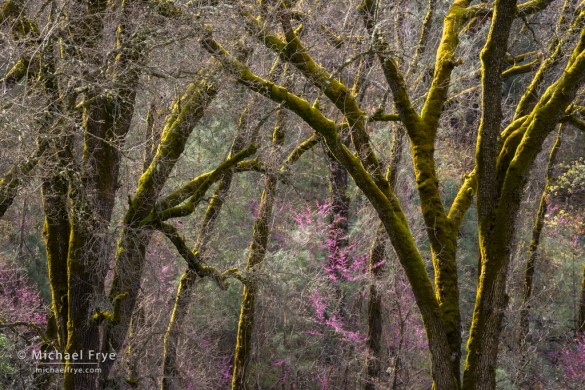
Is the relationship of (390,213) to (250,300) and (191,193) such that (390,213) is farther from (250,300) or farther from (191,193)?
(250,300)

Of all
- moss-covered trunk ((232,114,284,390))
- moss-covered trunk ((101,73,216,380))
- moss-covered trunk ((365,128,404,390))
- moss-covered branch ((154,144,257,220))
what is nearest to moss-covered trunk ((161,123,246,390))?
moss-covered trunk ((232,114,284,390))

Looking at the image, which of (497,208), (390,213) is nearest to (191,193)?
(390,213)

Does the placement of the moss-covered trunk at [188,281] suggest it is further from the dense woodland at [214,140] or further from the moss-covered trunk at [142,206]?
the moss-covered trunk at [142,206]

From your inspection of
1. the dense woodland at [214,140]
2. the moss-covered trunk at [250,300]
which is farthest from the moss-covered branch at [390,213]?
the moss-covered trunk at [250,300]

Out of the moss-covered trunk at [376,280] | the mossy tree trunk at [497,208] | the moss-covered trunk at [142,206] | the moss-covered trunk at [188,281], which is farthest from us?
the moss-covered trunk at [376,280]

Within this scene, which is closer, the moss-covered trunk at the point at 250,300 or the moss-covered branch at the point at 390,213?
the moss-covered branch at the point at 390,213

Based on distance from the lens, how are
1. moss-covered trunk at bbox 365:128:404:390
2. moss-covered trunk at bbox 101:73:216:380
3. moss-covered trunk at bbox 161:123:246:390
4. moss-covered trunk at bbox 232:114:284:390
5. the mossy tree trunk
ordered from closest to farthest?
the mossy tree trunk
moss-covered trunk at bbox 101:73:216:380
moss-covered trunk at bbox 161:123:246:390
moss-covered trunk at bbox 232:114:284:390
moss-covered trunk at bbox 365:128:404:390

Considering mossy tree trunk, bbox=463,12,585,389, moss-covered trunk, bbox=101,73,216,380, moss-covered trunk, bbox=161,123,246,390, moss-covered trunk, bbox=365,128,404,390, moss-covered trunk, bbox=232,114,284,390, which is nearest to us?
mossy tree trunk, bbox=463,12,585,389

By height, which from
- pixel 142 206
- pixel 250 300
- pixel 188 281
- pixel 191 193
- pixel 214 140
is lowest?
pixel 250 300

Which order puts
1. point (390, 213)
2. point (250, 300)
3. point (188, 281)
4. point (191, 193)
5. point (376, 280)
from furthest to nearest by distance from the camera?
point (376, 280)
point (250, 300)
point (188, 281)
point (191, 193)
point (390, 213)

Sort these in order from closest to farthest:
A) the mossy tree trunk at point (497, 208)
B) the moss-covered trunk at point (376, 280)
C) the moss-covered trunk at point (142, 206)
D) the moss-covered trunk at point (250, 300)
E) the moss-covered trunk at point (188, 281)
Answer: the mossy tree trunk at point (497, 208), the moss-covered trunk at point (142, 206), the moss-covered trunk at point (188, 281), the moss-covered trunk at point (250, 300), the moss-covered trunk at point (376, 280)

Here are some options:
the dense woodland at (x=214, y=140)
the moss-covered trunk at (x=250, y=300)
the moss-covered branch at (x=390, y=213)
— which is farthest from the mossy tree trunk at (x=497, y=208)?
the moss-covered trunk at (x=250, y=300)

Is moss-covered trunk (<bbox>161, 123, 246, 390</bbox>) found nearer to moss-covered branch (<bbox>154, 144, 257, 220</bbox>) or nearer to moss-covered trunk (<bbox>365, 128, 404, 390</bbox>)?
moss-covered branch (<bbox>154, 144, 257, 220</bbox>)

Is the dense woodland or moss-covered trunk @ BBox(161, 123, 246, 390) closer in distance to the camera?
the dense woodland
